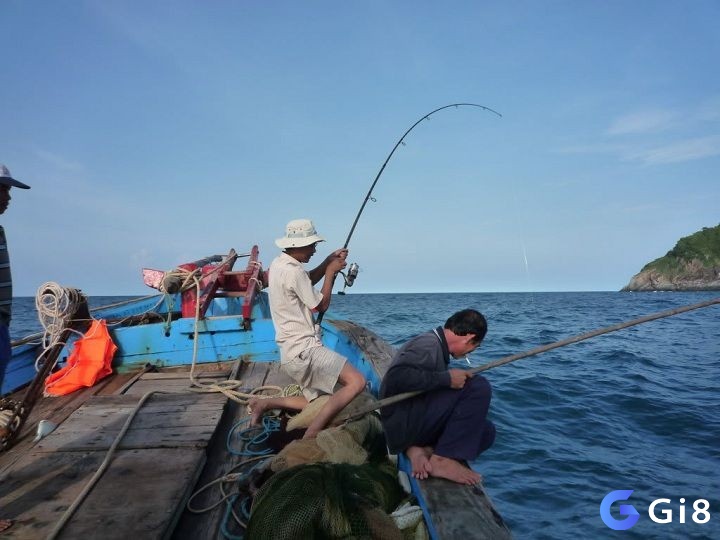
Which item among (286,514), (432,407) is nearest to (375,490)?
(286,514)

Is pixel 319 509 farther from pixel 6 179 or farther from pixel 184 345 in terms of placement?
pixel 184 345

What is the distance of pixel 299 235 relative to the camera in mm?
3910

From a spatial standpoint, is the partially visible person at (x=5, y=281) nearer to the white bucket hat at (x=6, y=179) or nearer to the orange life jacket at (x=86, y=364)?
the white bucket hat at (x=6, y=179)

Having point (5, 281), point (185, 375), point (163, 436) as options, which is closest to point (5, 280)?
point (5, 281)

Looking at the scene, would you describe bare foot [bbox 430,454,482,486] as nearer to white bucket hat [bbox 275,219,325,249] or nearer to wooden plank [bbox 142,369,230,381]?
white bucket hat [bbox 275,219,325,249]

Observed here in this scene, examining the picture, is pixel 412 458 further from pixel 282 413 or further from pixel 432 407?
pixel 282 413

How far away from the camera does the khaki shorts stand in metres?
3.90

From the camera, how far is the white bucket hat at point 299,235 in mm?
3855

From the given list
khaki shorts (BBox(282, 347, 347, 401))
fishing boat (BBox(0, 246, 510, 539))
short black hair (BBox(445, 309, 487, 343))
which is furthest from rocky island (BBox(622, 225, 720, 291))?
khaki shorts (BBox(282, 347, 347, 401))

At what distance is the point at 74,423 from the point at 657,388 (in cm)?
920

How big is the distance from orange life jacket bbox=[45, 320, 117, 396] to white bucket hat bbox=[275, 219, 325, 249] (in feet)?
10.6

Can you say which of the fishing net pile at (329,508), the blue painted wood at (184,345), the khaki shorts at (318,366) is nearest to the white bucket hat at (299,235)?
the khaki shorts at (318,366)

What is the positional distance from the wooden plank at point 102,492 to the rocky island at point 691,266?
3967 inches

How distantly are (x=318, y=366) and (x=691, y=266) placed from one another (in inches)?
4172
